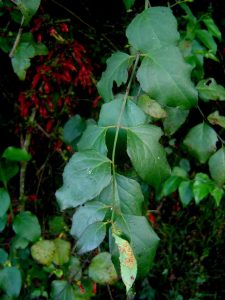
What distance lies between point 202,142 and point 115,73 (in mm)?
322

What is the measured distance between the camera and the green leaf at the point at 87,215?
1.90 ft

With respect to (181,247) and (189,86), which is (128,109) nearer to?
(189,86)

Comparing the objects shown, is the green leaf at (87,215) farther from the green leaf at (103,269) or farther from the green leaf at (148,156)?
the green leaf at (103,269)

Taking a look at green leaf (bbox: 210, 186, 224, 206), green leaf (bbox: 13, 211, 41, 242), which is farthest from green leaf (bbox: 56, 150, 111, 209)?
green leaf (bbox: 210, 186, 224, 206)

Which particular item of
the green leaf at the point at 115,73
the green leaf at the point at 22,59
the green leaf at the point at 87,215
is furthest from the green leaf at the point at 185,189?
the green leaf at the point at 87,215

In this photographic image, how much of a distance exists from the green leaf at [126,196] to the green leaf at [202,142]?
36 centimetres

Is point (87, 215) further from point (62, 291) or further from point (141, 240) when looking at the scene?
point (62, 291)

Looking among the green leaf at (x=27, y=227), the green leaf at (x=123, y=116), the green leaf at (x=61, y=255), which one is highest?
the green leaf at (x=123, y=116)

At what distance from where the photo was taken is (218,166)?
2.99 ft

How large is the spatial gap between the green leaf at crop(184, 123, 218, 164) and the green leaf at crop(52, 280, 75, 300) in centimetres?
47

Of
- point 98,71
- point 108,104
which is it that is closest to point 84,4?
point 98,71

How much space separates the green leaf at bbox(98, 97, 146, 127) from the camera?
65cm

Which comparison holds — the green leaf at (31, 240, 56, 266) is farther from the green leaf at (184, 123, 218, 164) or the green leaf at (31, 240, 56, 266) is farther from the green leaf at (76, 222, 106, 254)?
the green leaf at (76, 222, 106, 254)

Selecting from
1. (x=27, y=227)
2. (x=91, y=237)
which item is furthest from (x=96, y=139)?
(x=27, y=227)
